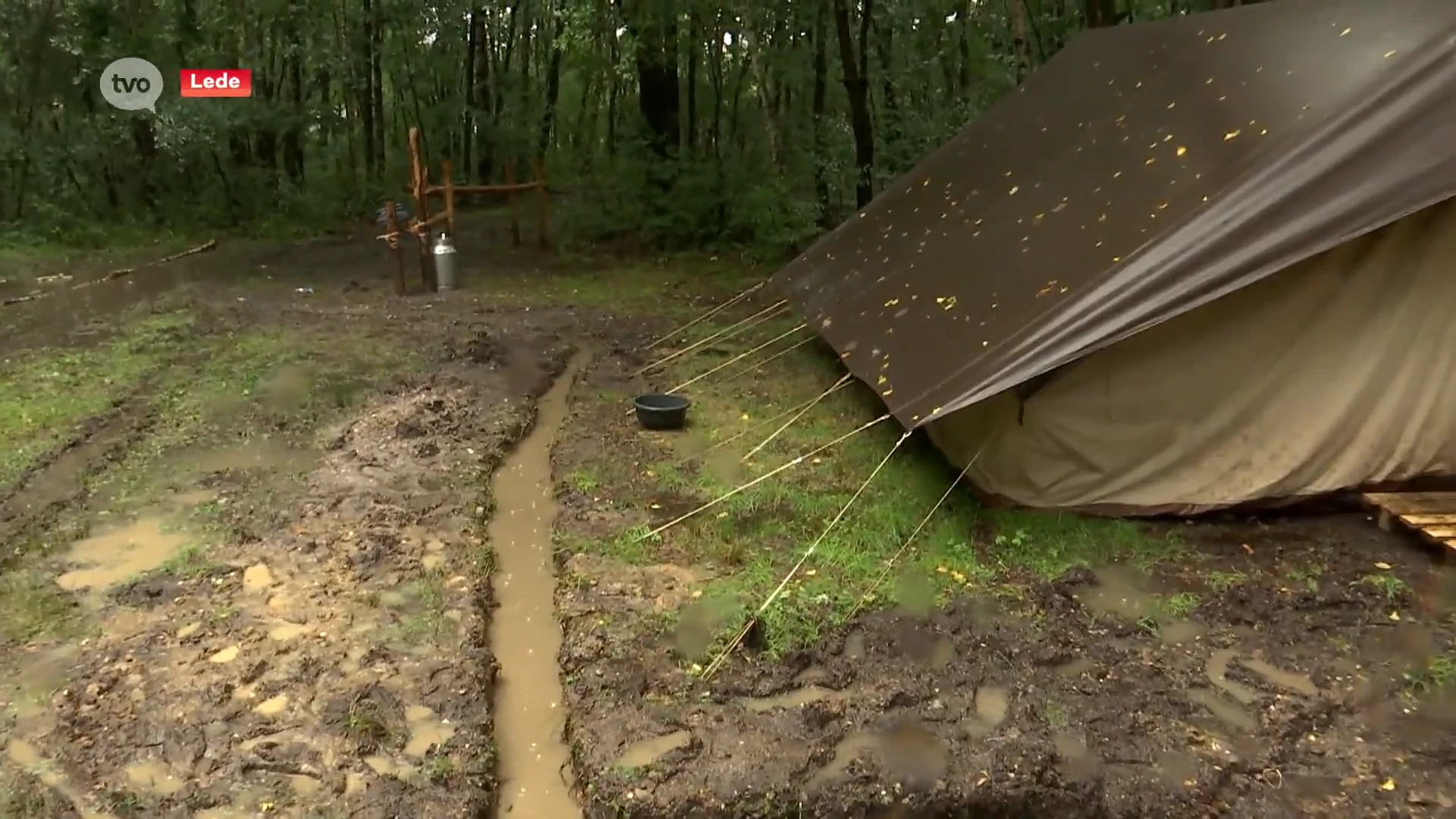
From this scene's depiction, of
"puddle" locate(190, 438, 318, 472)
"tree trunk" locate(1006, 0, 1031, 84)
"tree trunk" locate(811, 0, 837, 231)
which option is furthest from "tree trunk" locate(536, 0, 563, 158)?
"puddle" locate(190, 438, 318, 472)

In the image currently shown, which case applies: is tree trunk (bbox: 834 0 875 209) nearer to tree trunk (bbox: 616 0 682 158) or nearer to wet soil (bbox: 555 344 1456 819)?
tree trunk (bbox: 616 0 682 158)

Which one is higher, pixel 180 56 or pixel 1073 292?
pixel 180 56

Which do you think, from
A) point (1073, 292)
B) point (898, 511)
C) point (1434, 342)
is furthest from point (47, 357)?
point (1434, 342)

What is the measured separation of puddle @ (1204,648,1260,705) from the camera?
3.34 m

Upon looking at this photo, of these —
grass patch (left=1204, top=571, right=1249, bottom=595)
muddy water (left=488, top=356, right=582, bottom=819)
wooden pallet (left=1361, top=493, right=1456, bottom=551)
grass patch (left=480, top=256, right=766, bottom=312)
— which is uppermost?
grass patch (left=480, top=256, right=766, bottom=312)

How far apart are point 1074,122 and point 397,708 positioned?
4.48 metres

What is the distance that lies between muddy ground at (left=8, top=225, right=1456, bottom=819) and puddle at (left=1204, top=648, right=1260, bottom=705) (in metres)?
0.01

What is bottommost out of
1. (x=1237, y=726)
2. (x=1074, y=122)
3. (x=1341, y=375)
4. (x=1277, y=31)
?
(x=1237, y=726)

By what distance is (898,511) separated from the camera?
4.66 meters

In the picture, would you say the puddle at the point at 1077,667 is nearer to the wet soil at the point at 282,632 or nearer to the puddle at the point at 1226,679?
the puddle at the point at 1226,679

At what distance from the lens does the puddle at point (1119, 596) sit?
12.7 feet

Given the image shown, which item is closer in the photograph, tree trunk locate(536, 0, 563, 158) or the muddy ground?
the muddy ground

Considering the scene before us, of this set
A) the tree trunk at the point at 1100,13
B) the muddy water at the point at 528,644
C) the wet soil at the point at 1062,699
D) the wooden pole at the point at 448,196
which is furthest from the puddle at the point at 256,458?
the tree trunk at the point at 1100,13

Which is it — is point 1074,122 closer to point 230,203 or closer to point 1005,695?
point 1005,695
